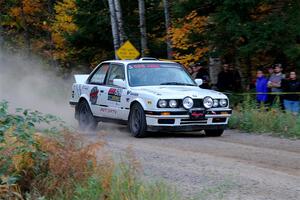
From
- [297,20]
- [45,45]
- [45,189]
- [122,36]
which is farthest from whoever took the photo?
[45,45]

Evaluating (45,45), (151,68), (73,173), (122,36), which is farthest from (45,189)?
(45,45)

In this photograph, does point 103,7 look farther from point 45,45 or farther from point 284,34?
point 45,45

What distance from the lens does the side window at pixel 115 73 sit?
607 inches

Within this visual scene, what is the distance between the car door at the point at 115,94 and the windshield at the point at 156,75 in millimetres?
287

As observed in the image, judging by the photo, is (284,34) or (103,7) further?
(103,7)

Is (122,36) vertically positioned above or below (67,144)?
above

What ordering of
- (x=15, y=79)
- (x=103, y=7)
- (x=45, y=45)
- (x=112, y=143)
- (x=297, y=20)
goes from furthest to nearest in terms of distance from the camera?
(x=45, y=45) → (x=15, y=79) → (x=103, y=7) → (x=297, y=20) → (x=112, y=143)

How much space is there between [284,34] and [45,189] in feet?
51.2

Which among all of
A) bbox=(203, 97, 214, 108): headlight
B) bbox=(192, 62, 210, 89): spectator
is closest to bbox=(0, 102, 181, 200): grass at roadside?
bbox=(203, 97, 214, 108): headlight

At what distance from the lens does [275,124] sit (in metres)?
15.0

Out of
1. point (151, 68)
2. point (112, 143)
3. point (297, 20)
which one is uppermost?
point (297, 20)

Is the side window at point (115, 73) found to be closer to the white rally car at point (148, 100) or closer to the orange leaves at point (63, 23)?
the white rally car at point (148, 100)

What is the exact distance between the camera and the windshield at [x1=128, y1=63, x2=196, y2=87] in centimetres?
1510

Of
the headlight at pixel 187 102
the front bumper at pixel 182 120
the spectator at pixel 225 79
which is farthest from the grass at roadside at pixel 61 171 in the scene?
the spectator at pixel 225 79
